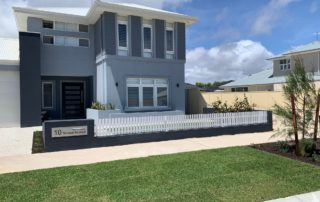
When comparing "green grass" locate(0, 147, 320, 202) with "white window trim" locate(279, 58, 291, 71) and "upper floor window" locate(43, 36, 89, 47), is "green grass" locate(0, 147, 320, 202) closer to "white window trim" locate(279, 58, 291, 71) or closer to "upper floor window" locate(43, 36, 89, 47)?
"upper floor window" locate(43, 36, 89, 47)

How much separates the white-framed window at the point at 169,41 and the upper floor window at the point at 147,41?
3.99ft

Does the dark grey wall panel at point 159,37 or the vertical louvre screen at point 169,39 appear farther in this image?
the vertical louvre screen at point 169,39

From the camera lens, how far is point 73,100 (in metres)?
19.6

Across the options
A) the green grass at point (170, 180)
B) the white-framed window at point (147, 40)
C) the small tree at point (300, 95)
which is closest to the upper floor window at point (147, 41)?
the white-framed window at point (147, 40)

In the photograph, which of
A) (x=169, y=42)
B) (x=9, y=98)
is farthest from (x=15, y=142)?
(x=169, y=42)

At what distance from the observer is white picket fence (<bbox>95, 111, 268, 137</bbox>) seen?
10461mm

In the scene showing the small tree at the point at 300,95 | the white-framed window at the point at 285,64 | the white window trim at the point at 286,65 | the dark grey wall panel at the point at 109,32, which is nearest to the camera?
the small tree at the point at 300,95

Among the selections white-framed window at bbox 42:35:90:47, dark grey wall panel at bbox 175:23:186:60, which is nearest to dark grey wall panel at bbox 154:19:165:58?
dark grey wall panel at bbox 175:23:186:60

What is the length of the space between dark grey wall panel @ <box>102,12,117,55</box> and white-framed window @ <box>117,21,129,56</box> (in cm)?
39

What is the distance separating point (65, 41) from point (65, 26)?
951 millimetres

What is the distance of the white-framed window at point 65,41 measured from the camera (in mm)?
17505

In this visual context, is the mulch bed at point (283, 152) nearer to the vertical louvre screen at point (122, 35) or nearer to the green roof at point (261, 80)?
the vertical louvre screen at point (122, 35)

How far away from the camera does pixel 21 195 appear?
542cm

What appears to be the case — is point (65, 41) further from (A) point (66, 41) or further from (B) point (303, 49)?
(B) point (303, 49)
